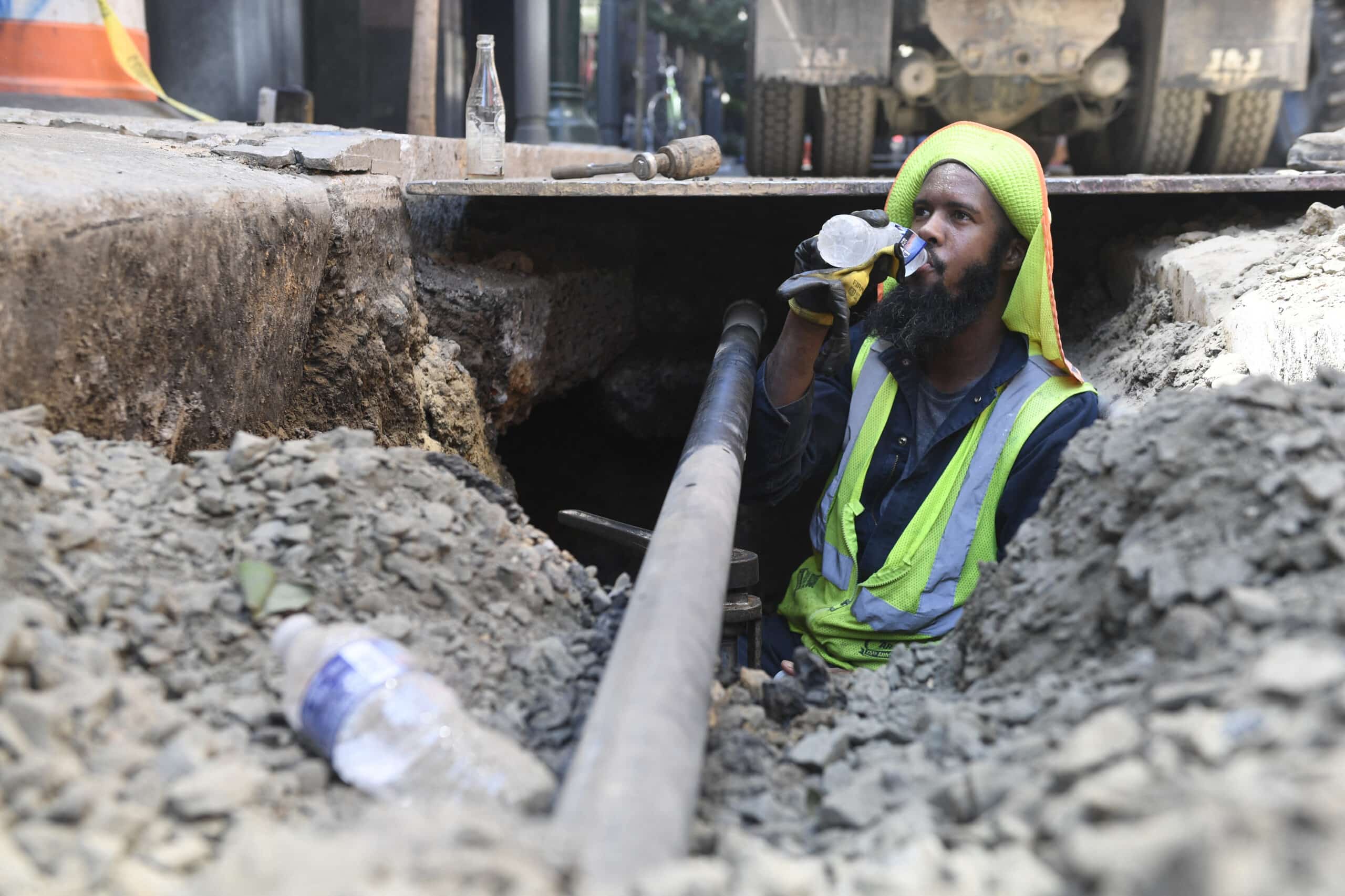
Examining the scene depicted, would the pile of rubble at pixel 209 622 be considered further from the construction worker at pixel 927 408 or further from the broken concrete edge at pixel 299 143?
the broken concrete edge at pixel 299 143

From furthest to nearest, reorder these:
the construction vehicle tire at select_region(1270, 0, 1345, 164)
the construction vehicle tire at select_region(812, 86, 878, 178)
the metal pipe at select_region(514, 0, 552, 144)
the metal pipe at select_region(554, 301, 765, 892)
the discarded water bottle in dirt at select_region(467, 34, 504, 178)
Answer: the construction vehicle tire at select_region(1270, 0, 1345, 164)
the metal pipe at select_region(514, 0, 552, 144)
the construction vehicle tire at select_region(812, 86, 878, 178)
the discarded water bottle in dirt at select_region(467, 34, 504, 178)
the metal pipe at select_region(554, 301, 765, 892)

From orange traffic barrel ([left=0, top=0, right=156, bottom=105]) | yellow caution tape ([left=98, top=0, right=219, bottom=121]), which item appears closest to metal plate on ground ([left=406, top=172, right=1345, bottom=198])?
yellow caution tape ([left=98, top=0, right=219, bottom=121])

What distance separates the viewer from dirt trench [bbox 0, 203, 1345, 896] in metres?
0.83

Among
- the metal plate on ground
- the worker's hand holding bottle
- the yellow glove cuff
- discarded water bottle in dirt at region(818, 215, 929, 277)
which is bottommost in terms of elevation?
the yellow glove cuff

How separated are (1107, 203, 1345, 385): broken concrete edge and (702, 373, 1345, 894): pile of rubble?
0.81 meters

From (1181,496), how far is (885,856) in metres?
0.60

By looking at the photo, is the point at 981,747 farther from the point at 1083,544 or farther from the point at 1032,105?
the point at 1032,105

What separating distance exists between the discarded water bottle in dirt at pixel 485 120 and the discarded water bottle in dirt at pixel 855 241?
1446mm

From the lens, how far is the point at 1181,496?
1.29m

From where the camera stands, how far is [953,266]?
2717mm

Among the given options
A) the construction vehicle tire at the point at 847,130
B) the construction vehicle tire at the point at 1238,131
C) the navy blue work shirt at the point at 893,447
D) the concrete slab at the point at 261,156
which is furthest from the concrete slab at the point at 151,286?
the construction vehicle tire at the point at 1238,131

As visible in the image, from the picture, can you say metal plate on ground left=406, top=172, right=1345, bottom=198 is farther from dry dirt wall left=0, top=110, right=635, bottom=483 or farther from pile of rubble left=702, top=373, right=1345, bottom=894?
pile of rubble left=702, top=373, right=1345, bottom=894

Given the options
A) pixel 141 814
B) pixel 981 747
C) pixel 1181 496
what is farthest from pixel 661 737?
pixel 1181 496

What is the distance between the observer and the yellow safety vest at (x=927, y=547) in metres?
2.45
